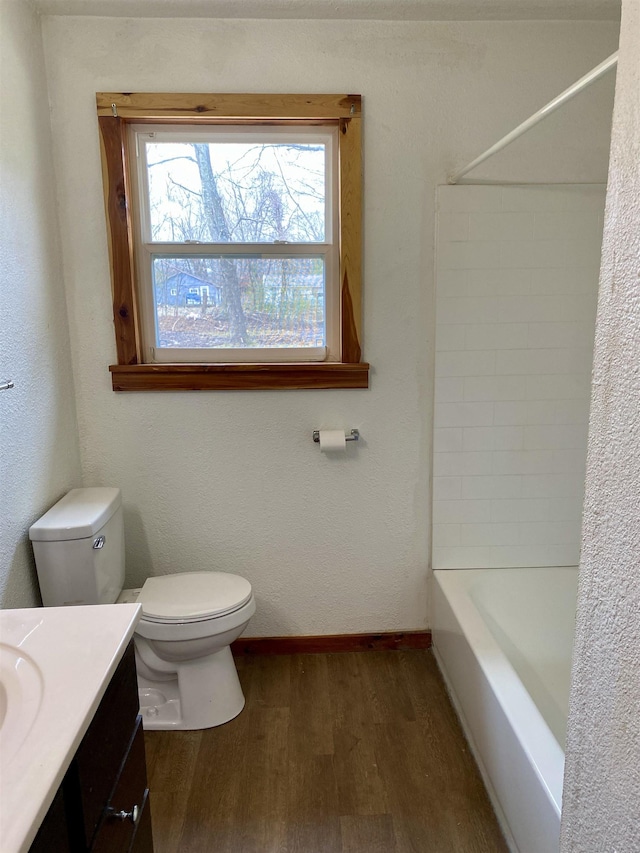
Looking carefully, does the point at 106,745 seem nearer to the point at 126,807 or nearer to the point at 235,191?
the point at 126,807

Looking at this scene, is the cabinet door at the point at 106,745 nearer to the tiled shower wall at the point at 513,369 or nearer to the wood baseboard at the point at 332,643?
the wood baseboard at the point at 332,643

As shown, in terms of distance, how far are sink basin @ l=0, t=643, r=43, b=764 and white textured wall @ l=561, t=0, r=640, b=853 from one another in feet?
2.80

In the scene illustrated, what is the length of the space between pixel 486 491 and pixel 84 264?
1761 millimetres

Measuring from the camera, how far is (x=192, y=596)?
2.05 m

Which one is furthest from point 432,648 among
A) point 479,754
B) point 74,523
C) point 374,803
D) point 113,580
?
point 74,523

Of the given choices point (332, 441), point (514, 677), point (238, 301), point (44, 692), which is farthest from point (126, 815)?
point (238, 301)

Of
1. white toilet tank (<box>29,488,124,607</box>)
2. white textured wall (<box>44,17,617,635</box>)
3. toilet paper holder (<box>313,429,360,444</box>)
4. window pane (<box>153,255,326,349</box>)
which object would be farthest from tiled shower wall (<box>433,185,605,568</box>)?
white toilet tank (<box>29,488,124,607</box>)

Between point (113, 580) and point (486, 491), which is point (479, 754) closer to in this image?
point (486, 491)

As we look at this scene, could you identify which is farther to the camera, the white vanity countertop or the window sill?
the window sill

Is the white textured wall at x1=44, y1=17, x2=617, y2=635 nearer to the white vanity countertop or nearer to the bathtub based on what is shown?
the bathtub

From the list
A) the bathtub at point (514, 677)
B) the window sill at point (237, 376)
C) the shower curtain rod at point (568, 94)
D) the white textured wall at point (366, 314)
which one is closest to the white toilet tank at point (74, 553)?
the white textured wall at point (366, 314)

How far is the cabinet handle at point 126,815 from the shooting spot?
1015 millimetres

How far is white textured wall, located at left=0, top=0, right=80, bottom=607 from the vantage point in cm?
177

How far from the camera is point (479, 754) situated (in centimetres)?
185
